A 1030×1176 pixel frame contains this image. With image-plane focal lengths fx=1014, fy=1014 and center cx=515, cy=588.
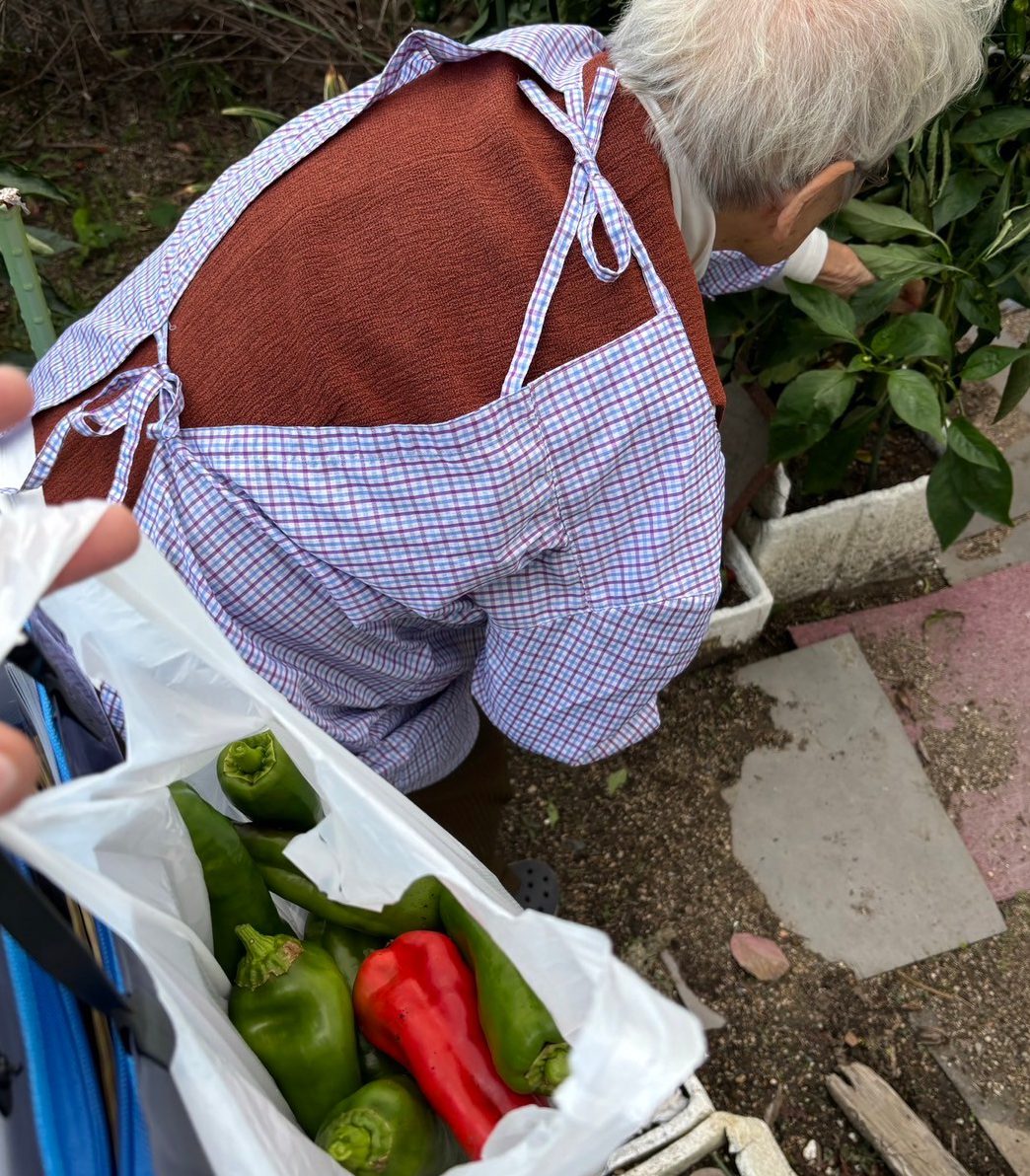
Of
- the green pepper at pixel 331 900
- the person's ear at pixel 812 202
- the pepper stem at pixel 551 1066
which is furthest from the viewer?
the person's ear at pixel 812 202

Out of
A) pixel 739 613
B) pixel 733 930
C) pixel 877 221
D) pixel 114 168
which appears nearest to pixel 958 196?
pixel 877 221

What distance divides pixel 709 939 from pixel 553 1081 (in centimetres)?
103

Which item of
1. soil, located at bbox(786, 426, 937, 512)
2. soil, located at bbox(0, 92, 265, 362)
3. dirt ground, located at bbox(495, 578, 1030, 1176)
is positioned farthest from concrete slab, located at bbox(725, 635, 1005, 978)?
soil, located at bbox(0, 92, 265, 362)

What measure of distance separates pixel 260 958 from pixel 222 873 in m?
0.07

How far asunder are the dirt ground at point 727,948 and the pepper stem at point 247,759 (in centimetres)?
101

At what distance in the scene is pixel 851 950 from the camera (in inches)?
65.6

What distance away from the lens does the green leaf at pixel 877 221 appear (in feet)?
4.81

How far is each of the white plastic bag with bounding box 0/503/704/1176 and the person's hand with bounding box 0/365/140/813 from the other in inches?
0.7

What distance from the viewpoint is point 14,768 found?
1.61ft

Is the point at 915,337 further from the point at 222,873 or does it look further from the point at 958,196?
the point at 222,873

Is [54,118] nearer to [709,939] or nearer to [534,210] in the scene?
[534,210]

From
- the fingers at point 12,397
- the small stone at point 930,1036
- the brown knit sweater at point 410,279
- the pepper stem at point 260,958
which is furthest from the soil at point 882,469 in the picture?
the fingers at point 12,397

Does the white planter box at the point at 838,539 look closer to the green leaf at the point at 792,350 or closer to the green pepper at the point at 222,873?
the green leaf at the point at 792,350

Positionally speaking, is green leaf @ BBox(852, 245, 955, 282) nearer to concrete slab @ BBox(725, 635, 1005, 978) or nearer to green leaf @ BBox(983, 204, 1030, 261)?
green leaf @ BBox(983, 204, 1030, 261)
